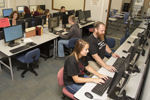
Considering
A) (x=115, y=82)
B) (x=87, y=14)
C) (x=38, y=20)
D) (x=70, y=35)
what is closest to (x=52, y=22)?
(x=38, y=20)

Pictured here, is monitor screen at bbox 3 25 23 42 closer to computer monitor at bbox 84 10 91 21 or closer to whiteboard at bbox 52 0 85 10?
computer monitor at bbox 84 10 91 21

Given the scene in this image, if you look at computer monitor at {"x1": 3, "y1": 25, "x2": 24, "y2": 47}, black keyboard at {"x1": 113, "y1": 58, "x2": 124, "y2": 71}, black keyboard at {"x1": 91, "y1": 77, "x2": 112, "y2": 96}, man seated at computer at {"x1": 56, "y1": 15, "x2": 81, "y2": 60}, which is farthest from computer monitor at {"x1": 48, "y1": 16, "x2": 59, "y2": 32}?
black keyboard at {"x1": 91, "y1": 77, "x2": 112, "y2": 96}

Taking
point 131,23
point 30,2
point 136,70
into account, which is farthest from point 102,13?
point 136,70

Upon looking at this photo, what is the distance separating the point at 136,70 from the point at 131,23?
15.2ft

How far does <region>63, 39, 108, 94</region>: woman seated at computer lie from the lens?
5.79 ft

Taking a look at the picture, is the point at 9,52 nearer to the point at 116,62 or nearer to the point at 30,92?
the point at 30,92

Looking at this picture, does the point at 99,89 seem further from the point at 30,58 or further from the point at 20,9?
the point at 20,9

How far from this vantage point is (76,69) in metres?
1.78

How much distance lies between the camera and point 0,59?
10.5 ft

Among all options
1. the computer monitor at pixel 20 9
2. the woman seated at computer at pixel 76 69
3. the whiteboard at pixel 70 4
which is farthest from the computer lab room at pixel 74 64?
the whiteboard at pixel 70 4

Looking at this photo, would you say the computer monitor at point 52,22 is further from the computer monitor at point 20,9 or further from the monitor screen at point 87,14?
the computer monitor at point 20,9

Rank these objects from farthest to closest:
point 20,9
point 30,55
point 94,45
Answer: point 20,9 → point 30,55 → point 94,45

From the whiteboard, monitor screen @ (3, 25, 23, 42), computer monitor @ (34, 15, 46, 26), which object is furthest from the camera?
the whiteboard

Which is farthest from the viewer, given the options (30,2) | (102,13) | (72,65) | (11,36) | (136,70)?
(30,2)
